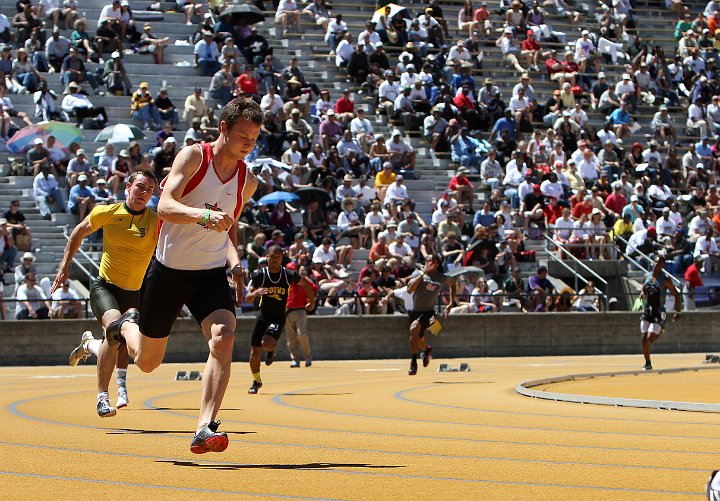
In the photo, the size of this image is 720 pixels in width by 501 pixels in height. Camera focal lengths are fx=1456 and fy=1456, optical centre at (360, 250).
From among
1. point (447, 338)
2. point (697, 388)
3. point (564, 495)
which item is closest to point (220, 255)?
point (564, 495)

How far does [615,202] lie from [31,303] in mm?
14928

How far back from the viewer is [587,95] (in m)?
42.2

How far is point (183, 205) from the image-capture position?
9891 millimetres

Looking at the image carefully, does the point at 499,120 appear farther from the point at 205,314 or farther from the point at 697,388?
the point at 205,314

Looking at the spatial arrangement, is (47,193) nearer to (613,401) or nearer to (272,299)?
(272,299)

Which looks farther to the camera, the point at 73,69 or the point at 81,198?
the point at 73,69

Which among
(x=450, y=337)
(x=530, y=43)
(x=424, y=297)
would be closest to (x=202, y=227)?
(x=424, y=297)

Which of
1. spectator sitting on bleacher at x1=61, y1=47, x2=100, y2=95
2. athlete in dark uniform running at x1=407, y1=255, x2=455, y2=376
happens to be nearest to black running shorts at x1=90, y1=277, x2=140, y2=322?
athlete in dark uniform running at x1=407, y1=255, x2=455, y2=376

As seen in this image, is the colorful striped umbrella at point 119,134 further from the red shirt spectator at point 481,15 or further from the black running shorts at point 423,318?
the red shirt spectator at point 481,15

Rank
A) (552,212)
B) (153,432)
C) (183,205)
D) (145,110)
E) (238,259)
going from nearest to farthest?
(183,205), (238,259), (153,432), (145,110), (552,212)

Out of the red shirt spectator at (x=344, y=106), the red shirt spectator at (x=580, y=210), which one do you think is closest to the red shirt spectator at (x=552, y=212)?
the red shirt spectator at (x=580, y=210)

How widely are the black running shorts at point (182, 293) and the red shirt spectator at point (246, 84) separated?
24.8m

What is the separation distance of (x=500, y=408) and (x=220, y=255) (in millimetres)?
6085

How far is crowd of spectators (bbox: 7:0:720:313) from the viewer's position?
3152cm
